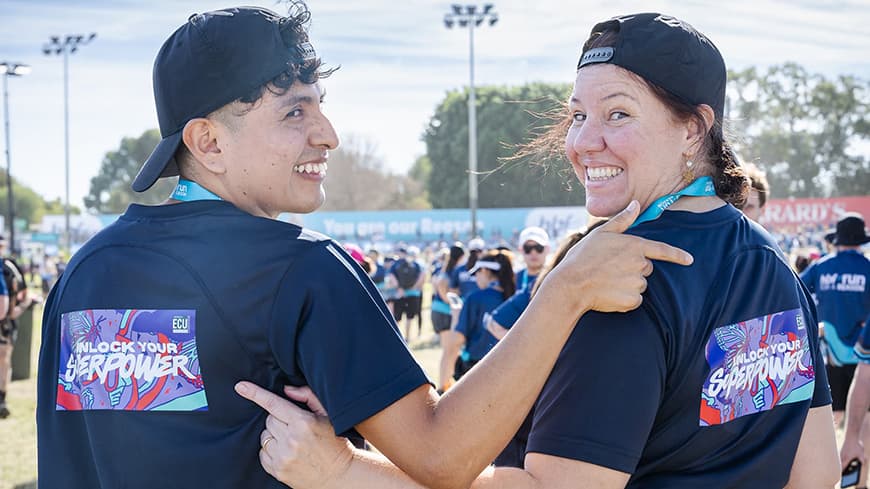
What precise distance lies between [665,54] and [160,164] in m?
1.21

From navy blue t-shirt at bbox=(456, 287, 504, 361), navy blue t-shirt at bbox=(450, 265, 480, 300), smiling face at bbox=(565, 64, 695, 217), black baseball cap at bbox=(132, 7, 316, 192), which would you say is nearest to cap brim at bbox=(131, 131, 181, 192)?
black baseball cap at bbox=(132, 7, 316, 192)

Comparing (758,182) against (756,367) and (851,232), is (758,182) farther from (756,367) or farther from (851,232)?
(851,232)

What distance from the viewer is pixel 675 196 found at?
2.11 metres

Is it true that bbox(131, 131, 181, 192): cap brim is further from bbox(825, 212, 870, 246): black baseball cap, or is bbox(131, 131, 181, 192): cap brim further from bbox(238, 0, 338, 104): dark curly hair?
bbox(825, 212, 870, 246): black baseball cap

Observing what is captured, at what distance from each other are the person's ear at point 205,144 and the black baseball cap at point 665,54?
0.93m

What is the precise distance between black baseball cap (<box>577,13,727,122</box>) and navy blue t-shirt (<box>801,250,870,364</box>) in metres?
6.40

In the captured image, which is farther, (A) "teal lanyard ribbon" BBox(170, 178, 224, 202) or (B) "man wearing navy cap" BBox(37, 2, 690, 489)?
(A) "teal lanyard ribbon" BBox(170, 178, 224, 202)

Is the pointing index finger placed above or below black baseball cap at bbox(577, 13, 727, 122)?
below

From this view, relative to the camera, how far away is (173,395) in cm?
182

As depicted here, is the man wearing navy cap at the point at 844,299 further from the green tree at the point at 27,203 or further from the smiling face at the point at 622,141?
the green tree at the point at 27,203

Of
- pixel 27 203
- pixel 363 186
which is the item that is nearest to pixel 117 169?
pixel 27 203

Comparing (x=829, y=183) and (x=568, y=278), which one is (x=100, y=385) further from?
(x=829, y=183)

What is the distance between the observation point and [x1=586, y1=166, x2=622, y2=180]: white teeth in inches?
84.3

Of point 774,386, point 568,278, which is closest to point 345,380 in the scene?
point 568,278
